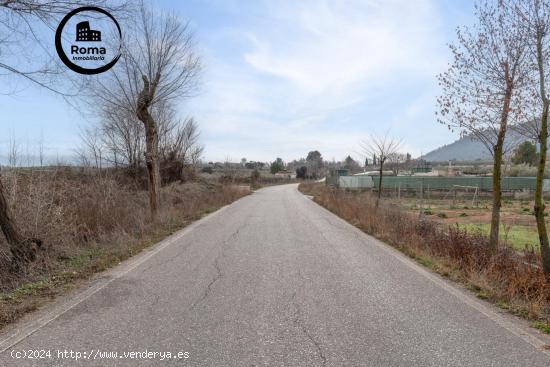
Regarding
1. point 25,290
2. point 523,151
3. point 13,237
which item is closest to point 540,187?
point 523,151

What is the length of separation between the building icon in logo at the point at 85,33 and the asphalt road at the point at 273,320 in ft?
14.5

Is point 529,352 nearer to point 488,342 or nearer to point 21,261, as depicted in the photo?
point 488,342

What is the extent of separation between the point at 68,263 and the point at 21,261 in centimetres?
75

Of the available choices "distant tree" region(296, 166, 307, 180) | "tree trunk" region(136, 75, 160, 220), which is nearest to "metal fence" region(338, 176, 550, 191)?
"tree trunk" region(136, 75, 160, 220)

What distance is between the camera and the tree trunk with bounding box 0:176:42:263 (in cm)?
678

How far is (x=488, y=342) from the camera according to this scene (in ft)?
13.1

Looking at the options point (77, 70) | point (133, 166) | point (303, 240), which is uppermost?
point (77, 70)

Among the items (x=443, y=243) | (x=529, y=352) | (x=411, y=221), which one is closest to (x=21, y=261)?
(x=529, y=352)

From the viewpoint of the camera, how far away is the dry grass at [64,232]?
19.0 ft

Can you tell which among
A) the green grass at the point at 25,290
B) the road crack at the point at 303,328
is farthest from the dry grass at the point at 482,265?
the green grass at the point at 25,290

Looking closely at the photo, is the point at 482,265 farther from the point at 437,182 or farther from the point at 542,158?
the point at 437,182

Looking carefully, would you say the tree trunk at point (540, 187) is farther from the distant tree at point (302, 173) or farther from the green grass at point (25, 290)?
the distant tree at point (302, 173)

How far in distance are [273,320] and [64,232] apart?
6055 millimetres

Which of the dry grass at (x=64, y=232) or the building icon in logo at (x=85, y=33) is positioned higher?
the building icon in logo at (x=85, y=33)
